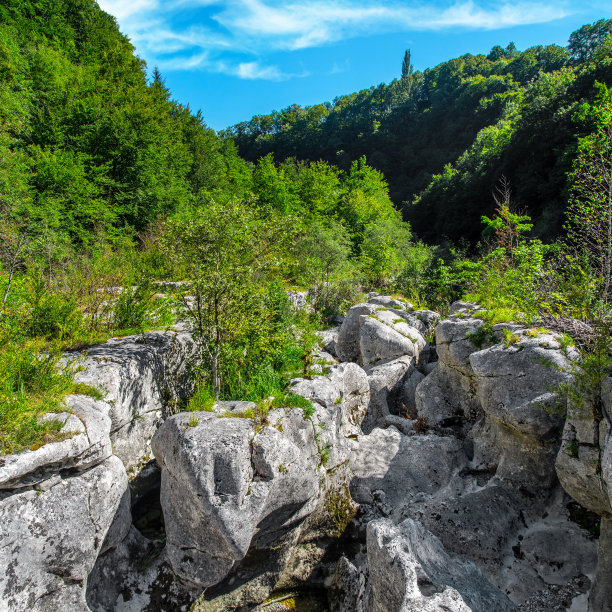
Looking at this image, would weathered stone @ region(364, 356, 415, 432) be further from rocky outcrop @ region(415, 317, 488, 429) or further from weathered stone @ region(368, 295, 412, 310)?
weathered stone @ region(368, 295, 412, 310)

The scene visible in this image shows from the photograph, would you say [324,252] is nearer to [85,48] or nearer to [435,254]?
[435,254]

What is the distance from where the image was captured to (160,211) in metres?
18.6

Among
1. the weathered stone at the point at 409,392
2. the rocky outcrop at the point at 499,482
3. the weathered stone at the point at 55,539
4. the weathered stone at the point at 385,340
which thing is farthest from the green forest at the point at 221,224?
the weathered stone at the point at 409,392

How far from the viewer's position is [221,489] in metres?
4.50

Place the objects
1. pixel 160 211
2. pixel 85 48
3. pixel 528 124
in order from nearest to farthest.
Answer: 1. pixel 160 211
2. pixel 85 48
3. pixel 528 124

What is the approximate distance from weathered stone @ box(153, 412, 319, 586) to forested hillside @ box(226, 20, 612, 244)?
76.8 feet

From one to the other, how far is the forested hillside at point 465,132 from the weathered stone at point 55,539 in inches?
993

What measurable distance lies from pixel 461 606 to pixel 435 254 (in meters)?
27.4

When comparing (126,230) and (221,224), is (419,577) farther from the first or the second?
(126,230)

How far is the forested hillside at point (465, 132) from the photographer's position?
25.0m

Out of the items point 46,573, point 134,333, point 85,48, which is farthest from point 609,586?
point 85,48

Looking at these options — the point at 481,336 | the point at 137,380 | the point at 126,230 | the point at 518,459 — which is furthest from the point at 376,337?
the point at 126,230

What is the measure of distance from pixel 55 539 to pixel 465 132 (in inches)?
2251

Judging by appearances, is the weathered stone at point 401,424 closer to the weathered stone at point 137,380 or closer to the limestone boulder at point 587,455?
the limestone boulder at point 587,455
